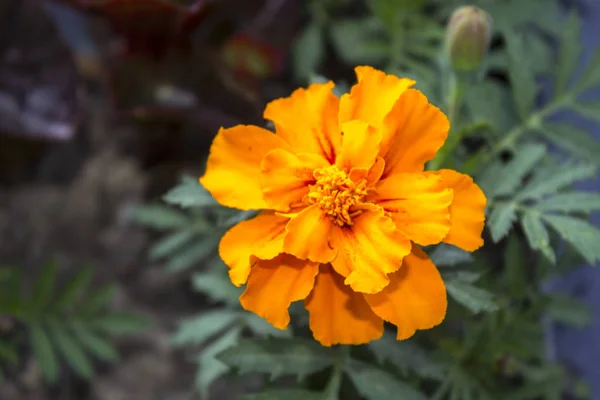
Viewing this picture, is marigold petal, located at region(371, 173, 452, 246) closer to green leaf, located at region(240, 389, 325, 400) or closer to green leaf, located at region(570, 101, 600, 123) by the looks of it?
green leaf, located at region(240, 389, 325, 400)

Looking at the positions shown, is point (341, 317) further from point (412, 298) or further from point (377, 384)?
point (377, 384)

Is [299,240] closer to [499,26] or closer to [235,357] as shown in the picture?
[235,357]

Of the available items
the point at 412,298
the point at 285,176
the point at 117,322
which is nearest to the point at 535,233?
the point at 412,298

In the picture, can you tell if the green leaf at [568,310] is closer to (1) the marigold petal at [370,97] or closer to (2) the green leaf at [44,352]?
(1) the marigold petal at [370,97]

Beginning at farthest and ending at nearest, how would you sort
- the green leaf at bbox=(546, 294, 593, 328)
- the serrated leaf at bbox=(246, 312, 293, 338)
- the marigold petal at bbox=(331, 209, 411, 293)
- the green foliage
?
the green foliage, the green leaf at bbox=(546, 294, 593, 328), the serrated leaf at bbox=(246, 312, 293, 338), the marigold petal at bbox=(331, 209, 411, 293)

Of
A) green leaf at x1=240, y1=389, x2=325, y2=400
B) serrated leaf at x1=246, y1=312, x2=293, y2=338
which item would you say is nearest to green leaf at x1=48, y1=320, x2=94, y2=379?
serrated leaf at x1=246, y1=312, x2=293, y2=338

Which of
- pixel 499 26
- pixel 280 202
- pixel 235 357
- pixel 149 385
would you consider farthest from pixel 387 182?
pixel 149 385
